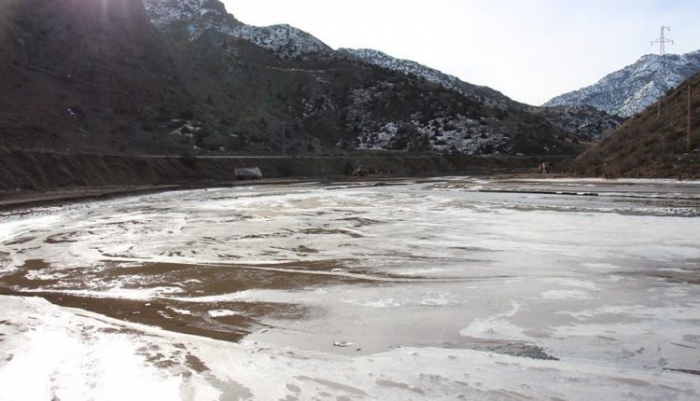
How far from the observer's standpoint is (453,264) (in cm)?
988

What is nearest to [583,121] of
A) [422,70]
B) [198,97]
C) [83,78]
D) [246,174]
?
[422,70]

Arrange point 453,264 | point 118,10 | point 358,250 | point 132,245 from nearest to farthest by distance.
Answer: point 453,264 → point 358,250 → point 132,245 → point 118,10

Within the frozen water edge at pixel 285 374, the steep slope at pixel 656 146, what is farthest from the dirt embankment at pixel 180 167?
the frozen water edge at pixel 285 374

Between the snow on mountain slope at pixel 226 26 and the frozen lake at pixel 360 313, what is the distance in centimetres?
10106

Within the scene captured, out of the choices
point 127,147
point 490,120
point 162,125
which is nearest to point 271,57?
point 490,120

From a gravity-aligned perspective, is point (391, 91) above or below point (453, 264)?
above

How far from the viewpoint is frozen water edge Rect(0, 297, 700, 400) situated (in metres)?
4.44

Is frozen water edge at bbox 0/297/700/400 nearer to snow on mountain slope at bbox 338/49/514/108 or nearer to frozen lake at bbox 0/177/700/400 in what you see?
frozen lake at bbox 0/177/700/400

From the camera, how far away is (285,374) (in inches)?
194

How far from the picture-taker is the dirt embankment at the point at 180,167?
106 feet

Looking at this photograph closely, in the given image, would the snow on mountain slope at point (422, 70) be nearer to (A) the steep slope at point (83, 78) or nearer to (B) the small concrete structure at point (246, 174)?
(A) the steep slope at point (83, 78)

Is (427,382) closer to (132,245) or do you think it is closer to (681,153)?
(132,245)

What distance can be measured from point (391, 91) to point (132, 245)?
83.4 m

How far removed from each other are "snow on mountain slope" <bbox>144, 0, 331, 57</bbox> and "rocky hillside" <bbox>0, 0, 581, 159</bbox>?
2.28 feet
